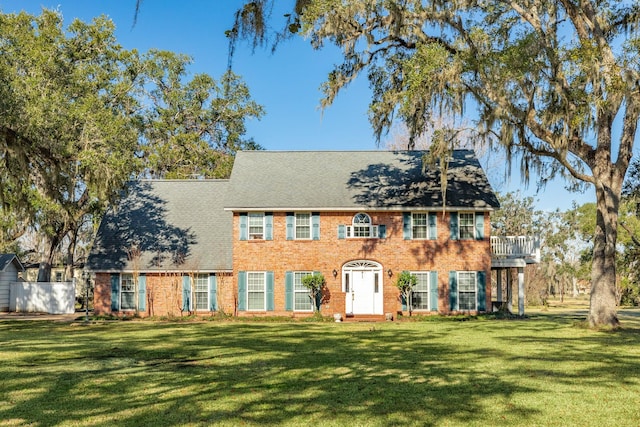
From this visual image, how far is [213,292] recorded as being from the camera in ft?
84.2

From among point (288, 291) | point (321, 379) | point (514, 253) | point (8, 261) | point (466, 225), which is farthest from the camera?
point (8, 261)

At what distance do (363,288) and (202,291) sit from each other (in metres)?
6.69

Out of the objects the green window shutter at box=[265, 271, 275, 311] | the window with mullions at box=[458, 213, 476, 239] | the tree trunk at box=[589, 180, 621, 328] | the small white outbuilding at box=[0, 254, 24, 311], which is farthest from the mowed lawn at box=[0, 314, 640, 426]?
the small white outbuilding at box=[0, 254, 24, 311]

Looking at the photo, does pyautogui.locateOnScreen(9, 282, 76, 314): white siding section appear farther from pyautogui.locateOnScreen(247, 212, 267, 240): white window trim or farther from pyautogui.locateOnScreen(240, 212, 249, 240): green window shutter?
pyautogui.locateOnScreen(247, 212, 267, 240): white window trim

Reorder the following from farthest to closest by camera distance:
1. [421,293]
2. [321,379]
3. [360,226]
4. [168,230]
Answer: [168,230] < [360,226] < [421,293] < [321,379]

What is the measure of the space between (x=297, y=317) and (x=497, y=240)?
9.35 m

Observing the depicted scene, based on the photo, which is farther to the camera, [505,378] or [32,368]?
[32,368]

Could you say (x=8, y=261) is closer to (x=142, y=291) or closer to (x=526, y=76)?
(x=142, y=291)

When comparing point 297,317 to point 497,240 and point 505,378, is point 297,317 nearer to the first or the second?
point 497,240

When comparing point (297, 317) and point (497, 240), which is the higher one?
point (497, 240)

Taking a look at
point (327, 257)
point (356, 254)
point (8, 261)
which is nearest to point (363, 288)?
point (356, 254)

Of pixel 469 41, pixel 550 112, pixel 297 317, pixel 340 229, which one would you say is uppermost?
pixel 469 41

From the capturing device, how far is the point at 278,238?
2523cm

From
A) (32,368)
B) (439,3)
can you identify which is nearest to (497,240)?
(439,3)
